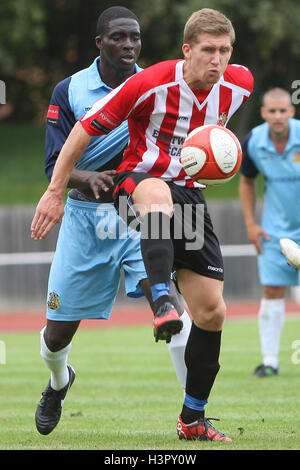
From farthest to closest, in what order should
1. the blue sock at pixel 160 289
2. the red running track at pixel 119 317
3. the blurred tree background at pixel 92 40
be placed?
the blurred tree background at pixel 92 40 < the red running track at pixel 119 317 < the blue sock at pixel 160 289

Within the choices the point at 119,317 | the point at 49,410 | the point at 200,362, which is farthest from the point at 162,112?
the point at 119,317

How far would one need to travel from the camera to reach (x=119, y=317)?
1661 cm

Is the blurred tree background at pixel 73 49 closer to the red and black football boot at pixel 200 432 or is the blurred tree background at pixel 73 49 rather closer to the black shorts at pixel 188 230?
the black shorts at pixel 188 230

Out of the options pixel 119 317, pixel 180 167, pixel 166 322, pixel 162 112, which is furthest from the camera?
pixel 119 317

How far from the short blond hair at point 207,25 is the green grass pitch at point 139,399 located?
228 cm

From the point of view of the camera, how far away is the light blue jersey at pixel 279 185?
28.6ft

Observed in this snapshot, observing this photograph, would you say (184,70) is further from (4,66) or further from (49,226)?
(4,66)

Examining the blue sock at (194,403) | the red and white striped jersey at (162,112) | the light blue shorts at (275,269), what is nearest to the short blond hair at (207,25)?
the red and white striped jersey at (162,112)

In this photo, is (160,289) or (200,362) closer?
(160,289)

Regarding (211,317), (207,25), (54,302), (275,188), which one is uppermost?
(207,25)

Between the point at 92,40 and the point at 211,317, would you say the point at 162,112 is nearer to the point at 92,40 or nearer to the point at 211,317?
the point at 211,317

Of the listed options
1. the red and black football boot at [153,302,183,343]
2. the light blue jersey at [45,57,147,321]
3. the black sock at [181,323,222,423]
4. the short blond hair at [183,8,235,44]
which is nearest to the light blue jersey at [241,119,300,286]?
the light blue jersey at [45,57,147,321]

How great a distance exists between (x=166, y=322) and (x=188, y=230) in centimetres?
79

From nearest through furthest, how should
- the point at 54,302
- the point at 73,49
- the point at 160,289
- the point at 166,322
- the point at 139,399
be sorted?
the point at 166,322 → the point at 160,289 → the point at 54,302 → the point at 139,399 → the point at 73,49
